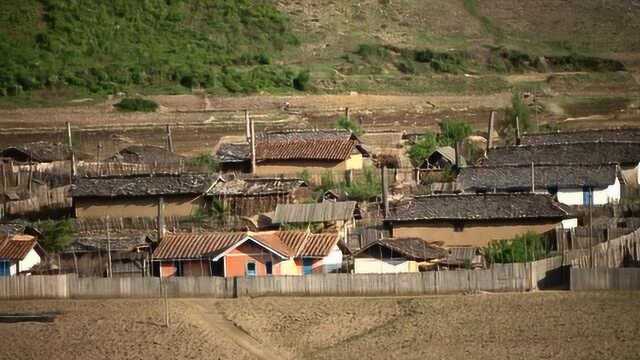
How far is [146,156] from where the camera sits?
65.3 meters

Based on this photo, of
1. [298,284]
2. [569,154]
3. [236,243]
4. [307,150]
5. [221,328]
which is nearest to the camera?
[221,328]

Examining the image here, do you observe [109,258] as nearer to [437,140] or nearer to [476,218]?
[476,218]

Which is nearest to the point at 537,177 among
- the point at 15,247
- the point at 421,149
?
the point at 421,149

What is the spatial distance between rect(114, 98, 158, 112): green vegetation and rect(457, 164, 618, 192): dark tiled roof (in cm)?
3466

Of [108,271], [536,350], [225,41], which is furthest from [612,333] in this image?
[225,41]

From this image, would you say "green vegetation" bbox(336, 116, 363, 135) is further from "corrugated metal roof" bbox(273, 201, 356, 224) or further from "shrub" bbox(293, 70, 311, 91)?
"corrugated metal roof" bbox(273, 201, 356, 224)

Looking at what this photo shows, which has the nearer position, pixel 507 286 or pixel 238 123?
pixel 507 286

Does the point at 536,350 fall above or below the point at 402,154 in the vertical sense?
below

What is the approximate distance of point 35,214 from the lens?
180ft

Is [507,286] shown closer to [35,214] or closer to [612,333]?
[612,333]

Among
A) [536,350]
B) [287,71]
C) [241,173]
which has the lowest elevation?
[536,350]

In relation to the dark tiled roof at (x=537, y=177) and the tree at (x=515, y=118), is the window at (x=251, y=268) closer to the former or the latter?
the dark tiled roof at (x=537, y=177)

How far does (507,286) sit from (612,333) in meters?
5.77

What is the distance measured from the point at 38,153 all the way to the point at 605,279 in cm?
3329
